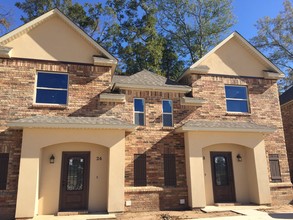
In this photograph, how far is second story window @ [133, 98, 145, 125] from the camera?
42.7 ft

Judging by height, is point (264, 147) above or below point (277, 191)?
above

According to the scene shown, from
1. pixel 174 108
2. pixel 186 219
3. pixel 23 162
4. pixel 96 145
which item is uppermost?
pixel 174 108

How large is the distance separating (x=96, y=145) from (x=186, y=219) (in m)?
5.05

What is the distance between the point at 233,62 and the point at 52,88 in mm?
10107

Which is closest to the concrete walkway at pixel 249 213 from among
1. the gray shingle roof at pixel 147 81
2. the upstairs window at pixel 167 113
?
the upstairs window at pixel 167 113

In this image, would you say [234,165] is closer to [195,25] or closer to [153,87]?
[153,87]

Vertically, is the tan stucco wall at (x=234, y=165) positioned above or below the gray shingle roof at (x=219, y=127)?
below

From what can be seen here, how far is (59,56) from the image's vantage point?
496 inches

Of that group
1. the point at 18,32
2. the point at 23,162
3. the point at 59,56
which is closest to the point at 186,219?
the point at 23,162

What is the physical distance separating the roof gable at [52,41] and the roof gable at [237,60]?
567cm

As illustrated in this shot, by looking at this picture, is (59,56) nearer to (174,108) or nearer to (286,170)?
(174,108)

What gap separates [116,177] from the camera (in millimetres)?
11031

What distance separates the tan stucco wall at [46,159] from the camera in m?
10.1

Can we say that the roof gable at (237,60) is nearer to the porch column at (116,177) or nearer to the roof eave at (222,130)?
the roof eave at (222,130)
